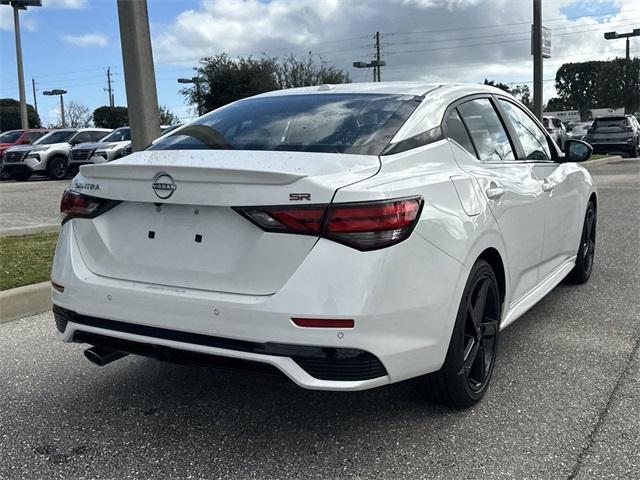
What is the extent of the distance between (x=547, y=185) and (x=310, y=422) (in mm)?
2276

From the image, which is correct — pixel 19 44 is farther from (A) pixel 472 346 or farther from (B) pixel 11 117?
(B) pixel 11 117

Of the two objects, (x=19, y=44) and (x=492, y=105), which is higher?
(x=19, y=44)

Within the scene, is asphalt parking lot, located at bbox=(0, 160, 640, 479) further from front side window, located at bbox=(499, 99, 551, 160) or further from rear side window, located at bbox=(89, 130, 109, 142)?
rear side window, located at bbox=(89, 130, 109, 142)

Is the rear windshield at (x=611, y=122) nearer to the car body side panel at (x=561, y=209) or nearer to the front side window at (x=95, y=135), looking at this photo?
the front side window at (x=95, y=135)

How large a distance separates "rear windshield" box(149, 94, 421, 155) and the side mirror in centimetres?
199

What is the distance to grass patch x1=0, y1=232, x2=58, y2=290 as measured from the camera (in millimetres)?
5289

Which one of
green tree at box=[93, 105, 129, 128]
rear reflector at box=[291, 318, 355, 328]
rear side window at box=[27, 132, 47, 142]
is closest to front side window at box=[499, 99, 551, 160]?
rear reflector at box=[291, 318, 355, 328]

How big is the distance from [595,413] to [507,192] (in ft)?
3.98

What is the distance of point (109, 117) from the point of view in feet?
199

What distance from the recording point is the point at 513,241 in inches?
140

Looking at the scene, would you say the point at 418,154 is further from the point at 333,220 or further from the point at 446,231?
the point at 333,220

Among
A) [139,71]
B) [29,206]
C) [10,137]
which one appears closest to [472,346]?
[139,71]

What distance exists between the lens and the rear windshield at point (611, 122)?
25.1 metres

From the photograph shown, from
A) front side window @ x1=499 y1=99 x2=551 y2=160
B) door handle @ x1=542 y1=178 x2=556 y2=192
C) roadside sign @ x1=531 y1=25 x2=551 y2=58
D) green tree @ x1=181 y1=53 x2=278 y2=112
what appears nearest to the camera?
door handle @ x1=542 y1=178 x2=556 y2=192
